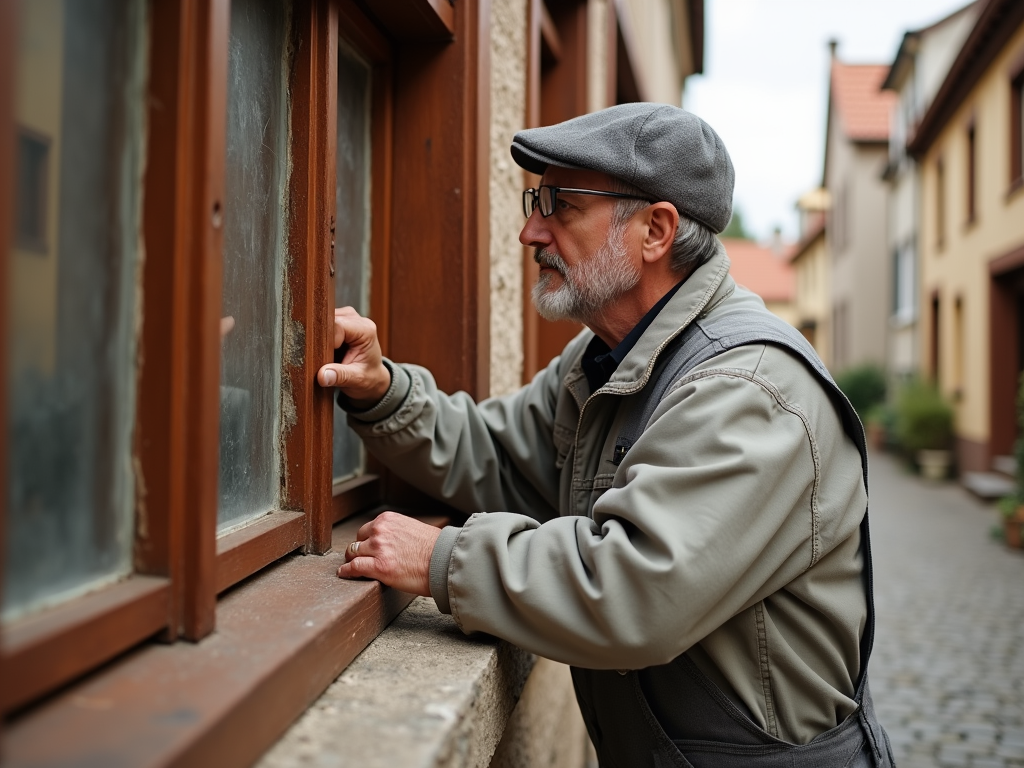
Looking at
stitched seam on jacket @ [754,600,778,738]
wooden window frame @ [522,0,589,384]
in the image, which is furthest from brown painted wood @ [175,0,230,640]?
wooden window frame @ [522,0,589,384]

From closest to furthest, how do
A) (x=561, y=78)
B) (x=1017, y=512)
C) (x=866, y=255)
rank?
(x=561, y=78), (x=1017, y=512), (x=866, y=255)

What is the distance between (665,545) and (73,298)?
2.98 feet

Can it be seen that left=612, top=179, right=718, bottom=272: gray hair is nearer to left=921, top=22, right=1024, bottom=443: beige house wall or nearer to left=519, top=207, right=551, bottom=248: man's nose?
left=519, top=207, right=551, bottom=248: man's nose

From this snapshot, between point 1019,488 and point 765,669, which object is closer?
point 765,669

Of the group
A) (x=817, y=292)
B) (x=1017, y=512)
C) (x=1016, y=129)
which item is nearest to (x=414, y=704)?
(x=1017, y=512)

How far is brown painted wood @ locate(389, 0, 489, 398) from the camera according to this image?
2422mm

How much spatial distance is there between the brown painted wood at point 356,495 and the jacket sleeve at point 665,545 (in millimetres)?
529

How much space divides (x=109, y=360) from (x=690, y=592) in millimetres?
906

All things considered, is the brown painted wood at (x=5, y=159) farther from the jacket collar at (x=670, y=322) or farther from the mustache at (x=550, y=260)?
the mustache at (x=550, y=260)

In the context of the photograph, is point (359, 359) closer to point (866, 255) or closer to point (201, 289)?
point (201, 289)

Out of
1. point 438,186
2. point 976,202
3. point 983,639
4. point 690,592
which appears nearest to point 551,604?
point 690,592

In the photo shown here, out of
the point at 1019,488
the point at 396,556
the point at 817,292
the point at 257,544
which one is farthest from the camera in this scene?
the point at 817,292

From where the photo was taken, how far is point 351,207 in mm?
2305

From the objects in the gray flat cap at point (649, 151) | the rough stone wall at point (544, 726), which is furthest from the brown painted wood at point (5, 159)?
the rough stone wall at point (544, 726)
